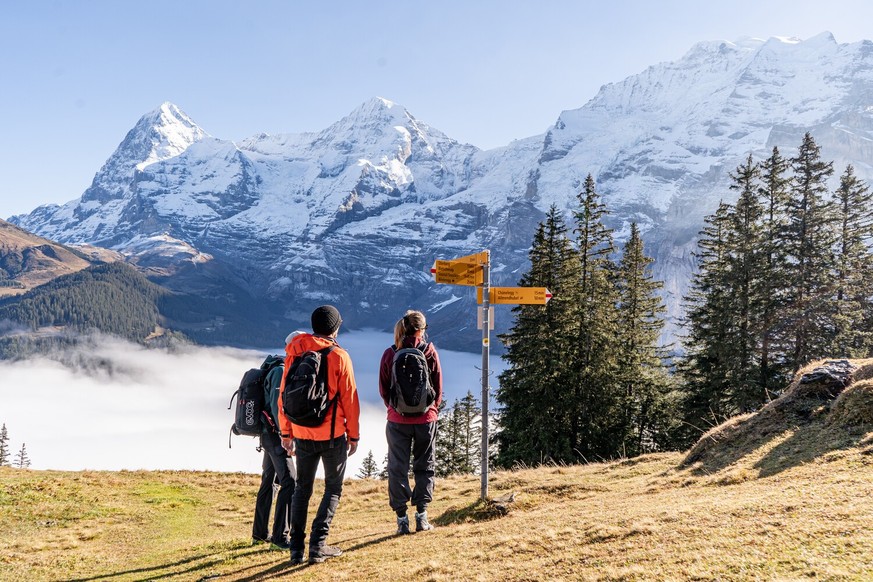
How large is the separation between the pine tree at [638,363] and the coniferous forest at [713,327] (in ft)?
0.63

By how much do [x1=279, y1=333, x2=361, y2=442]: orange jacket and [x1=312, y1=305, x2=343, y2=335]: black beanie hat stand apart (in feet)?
0.29

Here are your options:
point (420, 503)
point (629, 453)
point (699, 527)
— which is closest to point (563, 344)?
point (629, 453)

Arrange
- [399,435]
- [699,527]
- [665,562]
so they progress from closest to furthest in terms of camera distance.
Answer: [665,562] < [699,527] < [399,435]

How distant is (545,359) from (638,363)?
25.0 ft

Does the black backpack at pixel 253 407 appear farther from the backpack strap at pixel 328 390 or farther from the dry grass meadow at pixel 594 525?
the dry grass meadow at pixel 594 525

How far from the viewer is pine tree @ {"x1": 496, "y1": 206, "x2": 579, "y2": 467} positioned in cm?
2428

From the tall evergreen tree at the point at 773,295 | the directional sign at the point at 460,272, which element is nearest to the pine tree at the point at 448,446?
the tall evergreen tree at the point at 773,295

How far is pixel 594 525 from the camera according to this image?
6.22 m

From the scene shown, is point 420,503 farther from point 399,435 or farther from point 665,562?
point 665,562

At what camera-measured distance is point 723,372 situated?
26.6 metres

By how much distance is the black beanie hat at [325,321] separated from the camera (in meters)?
6.41

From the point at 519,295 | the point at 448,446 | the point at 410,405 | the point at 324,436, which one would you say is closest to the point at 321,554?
the point at 324,436

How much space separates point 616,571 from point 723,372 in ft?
83.6

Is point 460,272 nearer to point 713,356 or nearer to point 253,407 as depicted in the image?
point 253,407
